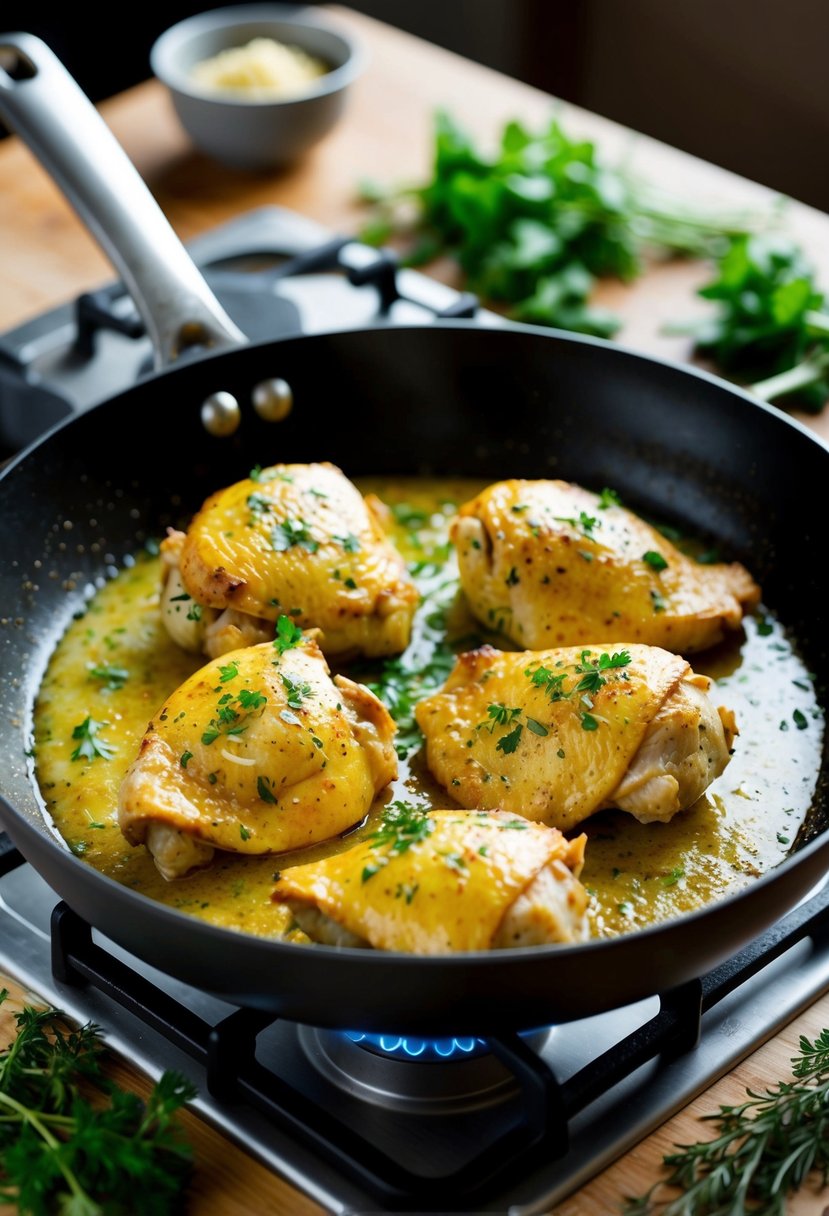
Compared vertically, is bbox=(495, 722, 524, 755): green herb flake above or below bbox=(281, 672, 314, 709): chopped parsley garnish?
below

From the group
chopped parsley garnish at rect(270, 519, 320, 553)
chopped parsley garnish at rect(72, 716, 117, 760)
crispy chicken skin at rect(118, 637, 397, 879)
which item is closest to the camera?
crispy chicken skin at rect(118, 637, 397, 879)

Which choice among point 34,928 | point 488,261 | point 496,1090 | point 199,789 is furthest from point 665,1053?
point 488,261

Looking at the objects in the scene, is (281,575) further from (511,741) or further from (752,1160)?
(752,1160)

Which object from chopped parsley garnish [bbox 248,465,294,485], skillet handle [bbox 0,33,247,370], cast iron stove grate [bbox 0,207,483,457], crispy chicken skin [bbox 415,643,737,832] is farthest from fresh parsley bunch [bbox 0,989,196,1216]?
cast iron stove grate [bbox 0,207,483,457]

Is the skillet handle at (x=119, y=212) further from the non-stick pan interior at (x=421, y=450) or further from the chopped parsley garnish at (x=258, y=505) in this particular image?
the chopped parsley garnish at (x=258, y=505)

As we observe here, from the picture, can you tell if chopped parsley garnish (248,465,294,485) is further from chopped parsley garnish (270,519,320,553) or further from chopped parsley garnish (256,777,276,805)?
chopped parsley garnish (256,777,276,805)

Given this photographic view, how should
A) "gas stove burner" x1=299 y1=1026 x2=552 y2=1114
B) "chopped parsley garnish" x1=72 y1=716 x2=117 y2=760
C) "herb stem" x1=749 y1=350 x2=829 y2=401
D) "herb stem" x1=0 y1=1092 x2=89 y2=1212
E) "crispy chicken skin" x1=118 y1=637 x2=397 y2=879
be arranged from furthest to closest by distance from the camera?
"herb stem" x1=749 y1=350 x2=829 y2=401 → "chopped parsley garnish" x1=72 y1=716 x2=117 y2=760 → "crispy chicken skin" x1=118 y1=637 x2=397 y2=879 → "gas stove burner" x1=299 y1=1026 x2=552 y2=1114 → "herb stem" x1=0 y1=1092 x2=89 y2=1212

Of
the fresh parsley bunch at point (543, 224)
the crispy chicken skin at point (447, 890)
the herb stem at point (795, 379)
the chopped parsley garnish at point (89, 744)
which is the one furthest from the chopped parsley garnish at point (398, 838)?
the fresh parsley bunch at point (543, 224)

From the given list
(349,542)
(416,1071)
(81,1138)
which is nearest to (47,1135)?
(81,1138)
